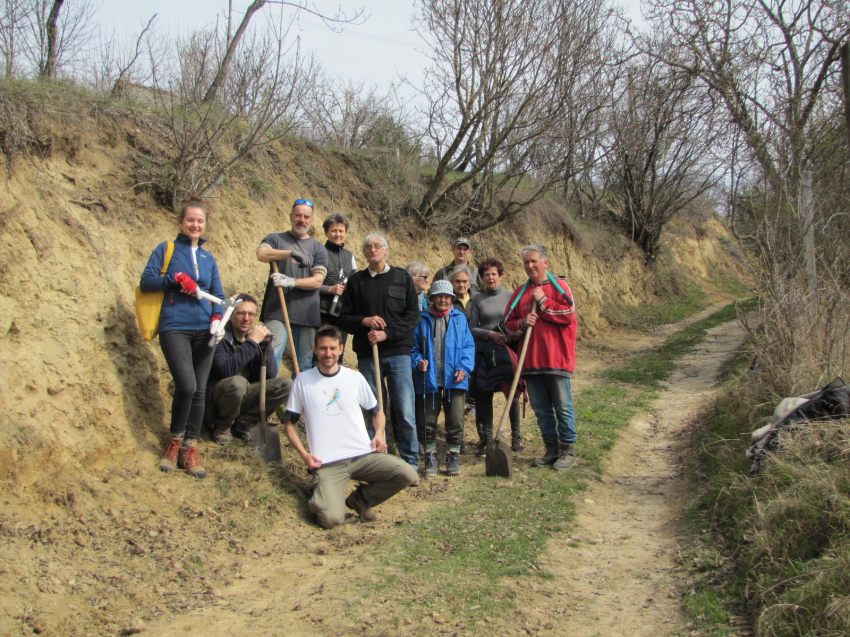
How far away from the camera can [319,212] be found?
34.3 ft

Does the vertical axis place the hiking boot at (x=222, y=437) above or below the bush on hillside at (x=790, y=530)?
above

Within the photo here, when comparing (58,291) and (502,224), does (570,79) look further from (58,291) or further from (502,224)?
(58,291)

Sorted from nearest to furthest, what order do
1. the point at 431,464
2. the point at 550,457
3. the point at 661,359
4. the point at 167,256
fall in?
1. the point at 167,256
2. the point at 431,464
3. the point at 550,457
4. the point at 661,359

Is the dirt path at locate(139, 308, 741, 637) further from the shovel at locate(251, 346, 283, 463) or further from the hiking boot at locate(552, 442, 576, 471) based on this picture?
the shovel at locate(251, 346, 283, 463)

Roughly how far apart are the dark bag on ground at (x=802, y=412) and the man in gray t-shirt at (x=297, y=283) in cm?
389

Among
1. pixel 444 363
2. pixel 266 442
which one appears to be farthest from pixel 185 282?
pixel 444 363

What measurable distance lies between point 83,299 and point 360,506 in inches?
114

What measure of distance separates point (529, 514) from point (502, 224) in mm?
11359

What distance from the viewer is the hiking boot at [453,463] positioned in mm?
6234

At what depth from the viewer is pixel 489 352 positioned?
268 inches

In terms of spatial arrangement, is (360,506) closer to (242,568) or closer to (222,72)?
(242,568)

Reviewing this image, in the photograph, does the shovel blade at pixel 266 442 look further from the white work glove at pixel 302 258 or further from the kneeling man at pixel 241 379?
the white work glove at pixel 302 258

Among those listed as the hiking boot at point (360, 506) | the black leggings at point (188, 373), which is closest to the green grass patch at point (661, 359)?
the hiking boot at point (360, 506)

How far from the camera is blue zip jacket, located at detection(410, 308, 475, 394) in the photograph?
20.8ft
